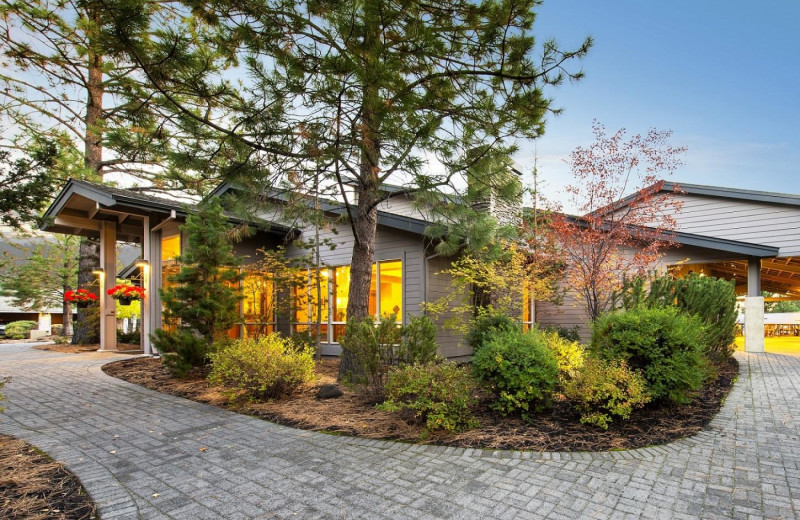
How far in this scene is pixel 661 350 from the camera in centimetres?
475

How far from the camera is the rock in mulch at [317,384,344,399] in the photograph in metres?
5.88

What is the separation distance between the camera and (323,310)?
11.4 m

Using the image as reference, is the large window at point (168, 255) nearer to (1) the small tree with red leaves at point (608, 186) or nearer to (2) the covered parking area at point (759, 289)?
(1) the small tree with red leaves at point (608, 186)

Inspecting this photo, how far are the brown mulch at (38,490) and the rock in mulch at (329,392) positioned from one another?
9.58 feet

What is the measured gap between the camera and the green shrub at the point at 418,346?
5573 millimetres

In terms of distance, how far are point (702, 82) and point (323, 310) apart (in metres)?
12.7

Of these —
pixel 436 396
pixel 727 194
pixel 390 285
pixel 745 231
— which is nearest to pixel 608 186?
pixel 390 285

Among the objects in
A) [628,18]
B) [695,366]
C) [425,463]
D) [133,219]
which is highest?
[628,18]

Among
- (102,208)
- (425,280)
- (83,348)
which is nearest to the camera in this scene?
(425,280)

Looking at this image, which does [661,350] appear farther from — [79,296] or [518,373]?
[79,296]

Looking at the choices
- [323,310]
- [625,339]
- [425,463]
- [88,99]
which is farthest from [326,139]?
[88,99]

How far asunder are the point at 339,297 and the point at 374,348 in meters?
6.19

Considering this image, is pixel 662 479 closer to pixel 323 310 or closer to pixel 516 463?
pixel 516 463

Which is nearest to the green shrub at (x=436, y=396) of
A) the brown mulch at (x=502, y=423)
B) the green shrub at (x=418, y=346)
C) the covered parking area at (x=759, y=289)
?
the brown mulch at (x=502, y=423)
